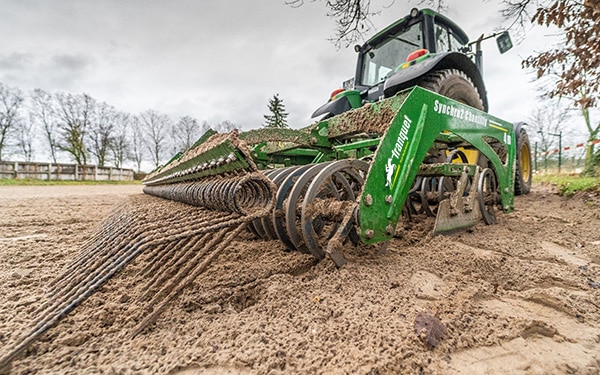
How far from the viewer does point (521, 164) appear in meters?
4.61

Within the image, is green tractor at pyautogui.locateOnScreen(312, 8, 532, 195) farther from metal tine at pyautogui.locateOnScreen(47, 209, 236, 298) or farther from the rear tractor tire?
metal tine at pyautogui.locateOnScreen(47, 209, 236, 298)

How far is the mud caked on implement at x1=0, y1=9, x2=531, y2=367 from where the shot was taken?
1397 mm

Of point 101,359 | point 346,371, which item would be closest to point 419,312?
point 346,371

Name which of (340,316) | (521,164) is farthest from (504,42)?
(340,316)

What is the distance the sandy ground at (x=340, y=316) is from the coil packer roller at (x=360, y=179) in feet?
0.85

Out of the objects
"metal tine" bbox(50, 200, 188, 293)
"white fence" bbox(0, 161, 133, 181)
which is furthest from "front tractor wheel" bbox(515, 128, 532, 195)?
"white fence" bbox(0, 161, 133, 181)

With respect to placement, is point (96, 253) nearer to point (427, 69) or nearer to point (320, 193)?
point (320, 193)

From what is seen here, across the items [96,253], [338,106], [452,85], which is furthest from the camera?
[338,106]

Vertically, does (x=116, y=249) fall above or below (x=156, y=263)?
above

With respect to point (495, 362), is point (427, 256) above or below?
above

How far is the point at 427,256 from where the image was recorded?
6.26ft

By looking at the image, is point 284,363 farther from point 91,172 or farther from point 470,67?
point 91,172

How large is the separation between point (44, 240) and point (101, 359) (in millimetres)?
2306

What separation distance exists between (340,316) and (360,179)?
916 millimetres
